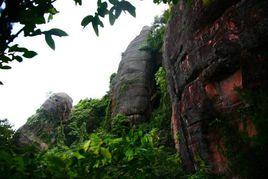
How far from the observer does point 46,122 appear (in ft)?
59.9

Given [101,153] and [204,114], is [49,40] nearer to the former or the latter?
[101,153]

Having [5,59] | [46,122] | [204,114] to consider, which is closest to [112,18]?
[5,59]

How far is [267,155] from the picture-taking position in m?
5.27

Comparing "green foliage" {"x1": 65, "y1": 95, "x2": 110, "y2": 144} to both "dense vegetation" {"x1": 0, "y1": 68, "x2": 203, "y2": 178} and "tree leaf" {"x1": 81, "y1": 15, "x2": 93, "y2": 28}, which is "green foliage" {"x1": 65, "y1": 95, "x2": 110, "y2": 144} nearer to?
"dense vegetation" {"x1": 0, "y1": 68, "x2": 203, "y2": 178}

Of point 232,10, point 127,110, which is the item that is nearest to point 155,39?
point 127,110

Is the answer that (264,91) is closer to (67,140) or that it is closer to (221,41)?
(221,41)

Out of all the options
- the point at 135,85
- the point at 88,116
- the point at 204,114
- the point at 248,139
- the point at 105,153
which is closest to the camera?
the point at 105,153

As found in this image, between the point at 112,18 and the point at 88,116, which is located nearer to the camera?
the point at 112,18

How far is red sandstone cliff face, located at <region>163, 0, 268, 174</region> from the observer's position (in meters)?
6.29

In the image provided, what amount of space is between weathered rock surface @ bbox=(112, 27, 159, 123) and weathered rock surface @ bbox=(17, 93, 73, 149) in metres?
4.24

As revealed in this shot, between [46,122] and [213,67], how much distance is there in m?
13.4

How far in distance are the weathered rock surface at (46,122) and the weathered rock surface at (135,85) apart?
4.24 meters

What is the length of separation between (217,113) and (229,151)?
4.00ft

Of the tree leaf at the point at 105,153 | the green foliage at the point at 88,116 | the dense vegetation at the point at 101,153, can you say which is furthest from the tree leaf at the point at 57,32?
the green foliage at the point at 88,116
